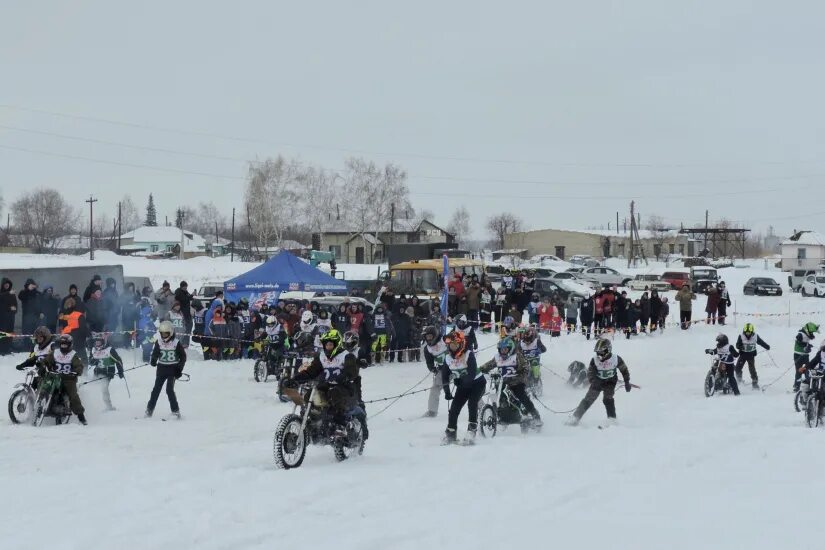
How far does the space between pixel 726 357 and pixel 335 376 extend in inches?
421

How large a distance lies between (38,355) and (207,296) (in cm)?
1943

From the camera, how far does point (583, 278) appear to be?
2112 inches

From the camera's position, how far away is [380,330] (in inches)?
931

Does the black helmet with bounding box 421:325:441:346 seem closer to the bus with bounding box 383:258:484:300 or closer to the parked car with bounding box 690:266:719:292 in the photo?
the bus with bounding box 383:258:484:300

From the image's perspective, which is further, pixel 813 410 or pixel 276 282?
pixel 276 282


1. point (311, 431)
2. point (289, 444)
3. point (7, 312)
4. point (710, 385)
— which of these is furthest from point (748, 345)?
point (7, 312)

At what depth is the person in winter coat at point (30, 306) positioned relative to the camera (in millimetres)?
20531

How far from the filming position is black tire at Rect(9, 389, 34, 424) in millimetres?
14164

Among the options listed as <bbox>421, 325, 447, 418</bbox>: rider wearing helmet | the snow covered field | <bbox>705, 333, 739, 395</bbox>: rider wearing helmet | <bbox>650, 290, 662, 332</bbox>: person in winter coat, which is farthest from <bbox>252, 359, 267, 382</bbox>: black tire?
<bbox>650, 290, 662, 332</bbox>: person in winter coat

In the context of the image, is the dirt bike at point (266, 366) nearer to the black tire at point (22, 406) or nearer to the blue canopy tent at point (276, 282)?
the black tire at point (22, 406)

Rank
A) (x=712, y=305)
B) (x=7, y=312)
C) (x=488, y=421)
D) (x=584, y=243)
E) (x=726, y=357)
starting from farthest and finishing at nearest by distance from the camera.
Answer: (x=584, y=243) < (x=712, y=305) < (x=7, y=312) < (x=726, y=357) < (x=488, y=421)

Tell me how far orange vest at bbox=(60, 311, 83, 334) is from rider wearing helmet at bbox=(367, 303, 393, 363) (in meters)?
7.51

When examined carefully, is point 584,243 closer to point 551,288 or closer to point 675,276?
point 675,276

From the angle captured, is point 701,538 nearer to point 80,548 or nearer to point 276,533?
point 276,533
